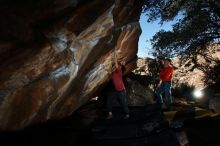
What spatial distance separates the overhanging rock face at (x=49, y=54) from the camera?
797cm

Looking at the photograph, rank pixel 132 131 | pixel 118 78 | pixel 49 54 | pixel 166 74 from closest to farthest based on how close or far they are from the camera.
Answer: pixel 49 54, pixel 132 131, pixel 118 78, pixel 166 74

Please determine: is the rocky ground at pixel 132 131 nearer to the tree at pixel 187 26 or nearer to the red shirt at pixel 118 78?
the red shirt at pixel 118 78

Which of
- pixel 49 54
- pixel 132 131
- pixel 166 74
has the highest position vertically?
pixel 49 54

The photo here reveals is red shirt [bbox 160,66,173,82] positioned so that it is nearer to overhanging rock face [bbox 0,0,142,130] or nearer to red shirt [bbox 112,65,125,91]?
red shirt [bbox 112,65,125,91]

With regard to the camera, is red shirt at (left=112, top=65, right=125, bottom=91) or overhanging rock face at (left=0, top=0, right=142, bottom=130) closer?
overhanging rock face at (left=0, top=0, right=142, bottom=130)

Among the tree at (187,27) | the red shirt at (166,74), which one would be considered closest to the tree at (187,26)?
the tree at (187,27)

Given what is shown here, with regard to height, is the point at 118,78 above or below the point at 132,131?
above

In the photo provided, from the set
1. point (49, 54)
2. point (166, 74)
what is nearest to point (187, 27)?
point (166, 74)

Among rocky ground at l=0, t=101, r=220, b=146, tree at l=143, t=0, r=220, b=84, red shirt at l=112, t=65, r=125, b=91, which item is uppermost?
tree at l=143, t=0, r=220, b=84

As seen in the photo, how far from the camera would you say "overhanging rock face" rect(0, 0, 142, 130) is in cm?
797

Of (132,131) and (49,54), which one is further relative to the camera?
(132,131)

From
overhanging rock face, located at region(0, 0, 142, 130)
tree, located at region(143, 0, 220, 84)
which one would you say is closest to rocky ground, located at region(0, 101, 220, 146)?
overhanging rock face, located at region(0, 0, 142, 130)

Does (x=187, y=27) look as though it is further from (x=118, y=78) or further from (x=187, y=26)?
(x=118, y=78)

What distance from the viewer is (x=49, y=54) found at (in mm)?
9219
